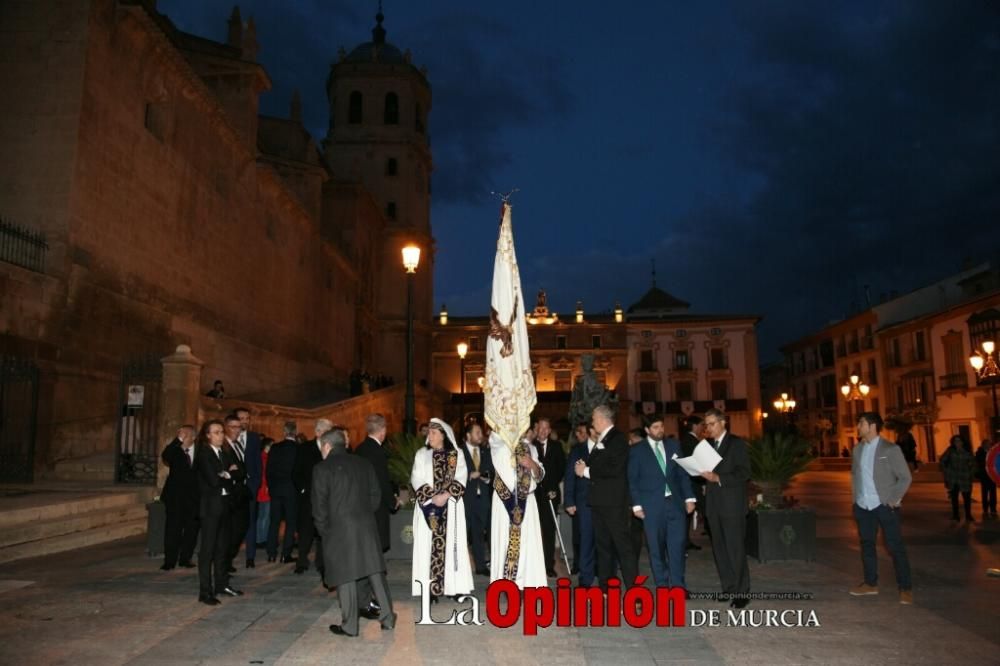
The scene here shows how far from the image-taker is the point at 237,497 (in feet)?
24.3

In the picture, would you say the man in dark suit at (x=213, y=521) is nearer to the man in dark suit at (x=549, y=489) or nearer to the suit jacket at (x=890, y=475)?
the man in dark suit at (x=549, y=489)

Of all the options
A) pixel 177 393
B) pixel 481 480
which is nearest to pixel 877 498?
pixel 481 480

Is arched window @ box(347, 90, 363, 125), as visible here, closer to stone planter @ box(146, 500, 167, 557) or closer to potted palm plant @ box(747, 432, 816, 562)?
stone planter @ box(146, 500, 167, 557)

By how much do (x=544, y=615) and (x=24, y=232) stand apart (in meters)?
13.2

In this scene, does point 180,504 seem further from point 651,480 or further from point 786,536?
point 786,536

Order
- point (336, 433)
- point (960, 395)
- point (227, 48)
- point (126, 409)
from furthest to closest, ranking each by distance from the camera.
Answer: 1. point (960, 395)
2. point (227, 48)
3. point (126, 409)
4. point (336, 433)

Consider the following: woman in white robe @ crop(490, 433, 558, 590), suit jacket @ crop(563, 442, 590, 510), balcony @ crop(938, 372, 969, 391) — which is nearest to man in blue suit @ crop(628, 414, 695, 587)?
suit jacket @ crop(563, 442, 590, 510)

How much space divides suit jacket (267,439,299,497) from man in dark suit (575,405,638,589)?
13.2 feet

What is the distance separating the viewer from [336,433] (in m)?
5.86

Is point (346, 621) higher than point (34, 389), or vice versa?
point (34, 389)

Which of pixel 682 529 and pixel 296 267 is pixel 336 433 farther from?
pixel 296 267

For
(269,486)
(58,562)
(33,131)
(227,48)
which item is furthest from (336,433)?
(227,48)

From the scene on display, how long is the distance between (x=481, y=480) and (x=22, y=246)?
10.9 m

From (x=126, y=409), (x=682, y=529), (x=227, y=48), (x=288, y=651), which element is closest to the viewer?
(x=288, y=651)
